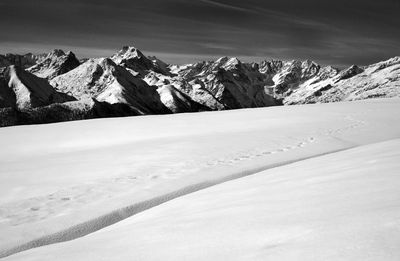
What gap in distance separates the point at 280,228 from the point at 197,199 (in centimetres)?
306

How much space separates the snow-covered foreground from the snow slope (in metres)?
0.01

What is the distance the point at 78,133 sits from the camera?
19625 millimetres

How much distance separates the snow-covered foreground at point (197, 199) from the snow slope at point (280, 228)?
0.6 inches

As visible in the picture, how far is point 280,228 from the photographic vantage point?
3186 millimetres

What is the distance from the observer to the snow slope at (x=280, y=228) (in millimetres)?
2461

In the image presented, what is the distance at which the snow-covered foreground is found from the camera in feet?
10.0

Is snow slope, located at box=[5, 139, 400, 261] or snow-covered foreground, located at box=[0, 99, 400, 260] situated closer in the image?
snow slope, located at box=[5, 139, 400, 261]

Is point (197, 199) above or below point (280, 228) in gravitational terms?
below

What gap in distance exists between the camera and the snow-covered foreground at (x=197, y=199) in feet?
10.0

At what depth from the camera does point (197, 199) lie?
6137mm

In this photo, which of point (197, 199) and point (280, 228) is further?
point (197, 199)

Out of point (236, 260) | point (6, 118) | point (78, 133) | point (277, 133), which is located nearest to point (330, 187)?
point (236, 260)

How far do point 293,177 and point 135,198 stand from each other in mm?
2971

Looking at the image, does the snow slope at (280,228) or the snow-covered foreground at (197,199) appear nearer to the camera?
the snow slope at (280,228)
